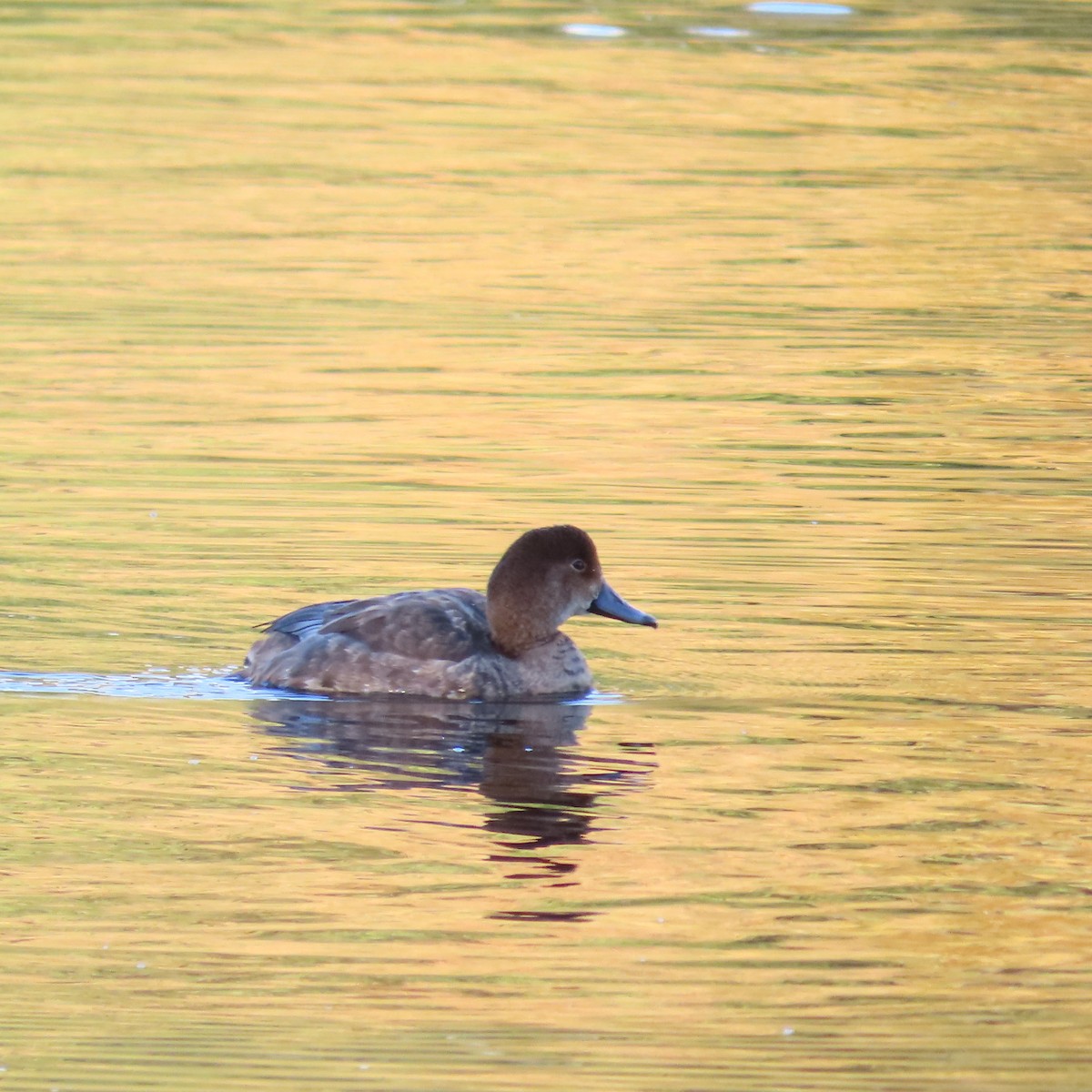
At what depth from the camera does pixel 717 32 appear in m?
33.7

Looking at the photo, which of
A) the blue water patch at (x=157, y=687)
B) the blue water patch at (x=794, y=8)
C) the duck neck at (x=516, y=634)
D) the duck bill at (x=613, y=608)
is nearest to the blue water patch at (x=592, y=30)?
the blue water patch at (x=794, y=8)

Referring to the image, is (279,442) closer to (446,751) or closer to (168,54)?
(446,751)

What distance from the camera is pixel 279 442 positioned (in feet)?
51.1

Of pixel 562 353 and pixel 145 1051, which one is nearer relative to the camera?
pixel 145 1051

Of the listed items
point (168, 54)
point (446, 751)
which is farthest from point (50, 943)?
point (168, 54)

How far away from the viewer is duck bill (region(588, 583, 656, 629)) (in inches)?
442

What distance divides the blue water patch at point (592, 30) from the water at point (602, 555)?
4247 mm

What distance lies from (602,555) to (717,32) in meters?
21.8

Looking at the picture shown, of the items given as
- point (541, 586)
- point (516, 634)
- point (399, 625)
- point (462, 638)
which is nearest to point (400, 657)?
point (399, 625)

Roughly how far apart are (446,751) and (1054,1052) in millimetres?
3649

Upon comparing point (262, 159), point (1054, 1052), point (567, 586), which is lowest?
point (1054, 1052)

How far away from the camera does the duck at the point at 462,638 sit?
11.0m

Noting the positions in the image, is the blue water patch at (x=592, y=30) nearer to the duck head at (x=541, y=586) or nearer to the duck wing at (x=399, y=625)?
the duck head at (x=541, y=586)

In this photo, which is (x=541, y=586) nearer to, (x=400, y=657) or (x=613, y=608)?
(x=613, y=608)
